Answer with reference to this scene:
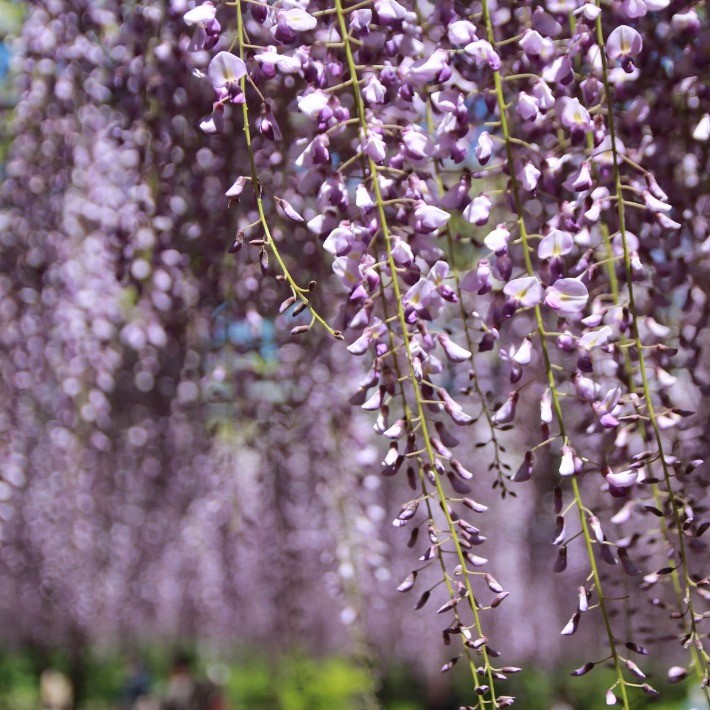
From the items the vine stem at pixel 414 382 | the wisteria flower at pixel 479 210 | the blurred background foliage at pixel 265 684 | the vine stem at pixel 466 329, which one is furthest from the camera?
the blurred background foliage at pixel 265 684

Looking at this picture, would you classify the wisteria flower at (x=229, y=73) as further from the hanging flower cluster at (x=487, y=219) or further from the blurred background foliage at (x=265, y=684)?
the blurred background foliage at (x=265, y=684)

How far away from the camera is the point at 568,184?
1308mm

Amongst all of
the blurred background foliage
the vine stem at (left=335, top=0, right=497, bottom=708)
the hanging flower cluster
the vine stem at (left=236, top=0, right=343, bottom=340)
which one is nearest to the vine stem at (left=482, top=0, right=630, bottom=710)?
the hanging flower cluster

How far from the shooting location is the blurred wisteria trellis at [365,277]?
1.22m

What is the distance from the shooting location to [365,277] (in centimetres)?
121

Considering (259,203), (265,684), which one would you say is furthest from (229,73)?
(265,684)

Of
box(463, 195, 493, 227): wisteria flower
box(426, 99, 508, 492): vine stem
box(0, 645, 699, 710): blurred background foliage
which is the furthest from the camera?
box(0, 645, 699, 710): blurred background foliage

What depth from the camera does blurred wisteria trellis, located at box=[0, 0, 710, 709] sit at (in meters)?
1.22

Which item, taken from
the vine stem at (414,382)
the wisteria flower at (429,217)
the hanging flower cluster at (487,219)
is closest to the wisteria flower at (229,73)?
the hanging flower cluster at (487,219)

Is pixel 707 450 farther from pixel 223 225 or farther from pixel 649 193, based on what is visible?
pixel 223 225

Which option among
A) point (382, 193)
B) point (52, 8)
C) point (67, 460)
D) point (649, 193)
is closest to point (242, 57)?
point (382, 193)

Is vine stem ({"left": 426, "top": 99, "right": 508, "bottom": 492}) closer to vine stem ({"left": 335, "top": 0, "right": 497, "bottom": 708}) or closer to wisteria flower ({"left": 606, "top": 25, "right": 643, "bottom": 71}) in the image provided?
vine stem ({"left": 335, "top": 0, "right": 497, "bottom": 708})

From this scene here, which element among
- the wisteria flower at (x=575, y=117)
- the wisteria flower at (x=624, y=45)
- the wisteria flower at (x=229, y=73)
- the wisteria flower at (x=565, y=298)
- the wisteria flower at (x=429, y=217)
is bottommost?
the wisteria flower at (x=565, y=298)

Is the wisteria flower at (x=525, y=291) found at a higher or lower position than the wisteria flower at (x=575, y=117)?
lower
